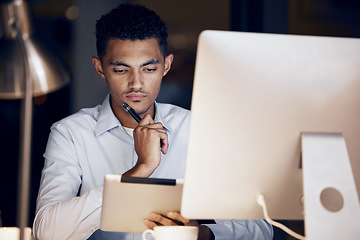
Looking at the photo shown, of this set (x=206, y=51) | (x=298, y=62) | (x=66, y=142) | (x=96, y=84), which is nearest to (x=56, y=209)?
(x=66, y=142)

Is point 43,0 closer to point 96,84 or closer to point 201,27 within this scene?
point 96,84

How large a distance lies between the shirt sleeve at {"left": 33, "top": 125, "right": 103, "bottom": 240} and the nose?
0.35m

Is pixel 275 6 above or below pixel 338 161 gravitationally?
above

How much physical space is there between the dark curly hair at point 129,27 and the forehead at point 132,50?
20 millimetres

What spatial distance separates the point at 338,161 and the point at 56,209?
998 millimetres

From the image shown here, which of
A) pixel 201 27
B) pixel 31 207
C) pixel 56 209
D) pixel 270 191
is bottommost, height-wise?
pixel 31 207

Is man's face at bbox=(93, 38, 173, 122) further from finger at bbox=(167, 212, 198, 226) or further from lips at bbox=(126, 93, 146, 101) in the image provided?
finger at bbox=(167, 212, 198, 226)

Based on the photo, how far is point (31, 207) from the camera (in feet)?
8.13

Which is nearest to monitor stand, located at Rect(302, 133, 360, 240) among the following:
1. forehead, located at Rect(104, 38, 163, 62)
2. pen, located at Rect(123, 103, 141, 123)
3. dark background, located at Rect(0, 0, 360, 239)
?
pen, located at Rect(123, 103, 141, 123)

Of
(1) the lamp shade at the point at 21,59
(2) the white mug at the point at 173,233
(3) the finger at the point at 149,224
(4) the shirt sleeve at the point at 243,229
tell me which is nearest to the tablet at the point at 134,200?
(3) the finger at the point at 149,224

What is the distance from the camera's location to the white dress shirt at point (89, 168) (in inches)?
59.8

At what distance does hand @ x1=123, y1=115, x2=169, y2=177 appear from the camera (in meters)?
1.55

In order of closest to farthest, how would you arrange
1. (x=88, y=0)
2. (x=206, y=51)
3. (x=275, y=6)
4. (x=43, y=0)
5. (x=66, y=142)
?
1. (x=206, y=51)
2. (x=66, y=142)
3. (x=275, y=6)
4. (x=88, y=0)
5. (x=43, y=0)

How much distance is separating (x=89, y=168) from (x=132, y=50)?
1.83 ft
